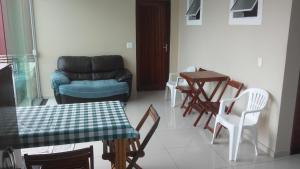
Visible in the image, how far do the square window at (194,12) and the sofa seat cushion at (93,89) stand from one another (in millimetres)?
1791

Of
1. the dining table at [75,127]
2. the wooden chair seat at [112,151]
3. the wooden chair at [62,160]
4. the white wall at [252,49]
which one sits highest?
the white wall at [252,49]

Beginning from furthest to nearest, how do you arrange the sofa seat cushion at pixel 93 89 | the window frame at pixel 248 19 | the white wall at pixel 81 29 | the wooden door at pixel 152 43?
1. the wooden door at pixel 152 43
2. the white wall at pixel 81 29
3. the sofa seat cushion at pixel 93 89
4. the window frame at pixel 248 19

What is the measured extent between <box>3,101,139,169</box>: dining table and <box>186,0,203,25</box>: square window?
126 inches

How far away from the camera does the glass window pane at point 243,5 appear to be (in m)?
3.51

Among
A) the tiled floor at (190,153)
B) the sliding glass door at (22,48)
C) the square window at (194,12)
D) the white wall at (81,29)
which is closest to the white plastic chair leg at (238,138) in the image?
the tiled floor at (190,153)

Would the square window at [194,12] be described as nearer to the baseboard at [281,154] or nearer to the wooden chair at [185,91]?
the wooden chair at [185,91]

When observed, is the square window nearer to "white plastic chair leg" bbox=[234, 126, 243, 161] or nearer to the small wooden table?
the small wooden table

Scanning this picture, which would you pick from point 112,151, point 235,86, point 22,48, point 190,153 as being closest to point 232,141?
point 190,153

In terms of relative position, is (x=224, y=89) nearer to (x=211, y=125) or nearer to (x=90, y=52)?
(x=211, y=125)

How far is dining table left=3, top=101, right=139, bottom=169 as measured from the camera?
2.01 m

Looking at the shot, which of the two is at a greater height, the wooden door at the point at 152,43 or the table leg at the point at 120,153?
the wooden door at the point at 152,43

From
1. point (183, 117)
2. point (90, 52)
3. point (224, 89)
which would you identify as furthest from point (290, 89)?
point (90, 52)

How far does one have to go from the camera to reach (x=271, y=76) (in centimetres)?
320

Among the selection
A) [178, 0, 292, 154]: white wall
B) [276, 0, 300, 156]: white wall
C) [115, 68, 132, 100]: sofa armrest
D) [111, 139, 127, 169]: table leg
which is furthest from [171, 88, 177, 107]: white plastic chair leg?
[111, 139, 127, 169]: table leg
